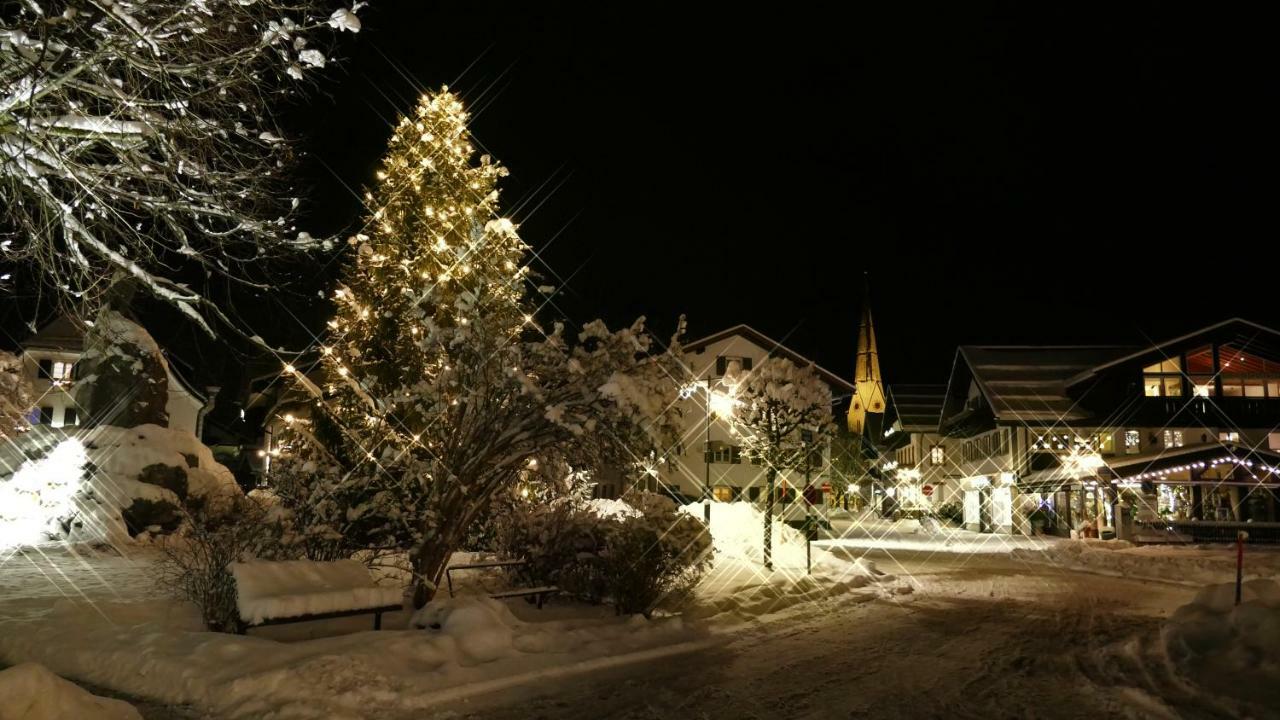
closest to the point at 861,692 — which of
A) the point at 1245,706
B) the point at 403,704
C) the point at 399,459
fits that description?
the point at 1245,706

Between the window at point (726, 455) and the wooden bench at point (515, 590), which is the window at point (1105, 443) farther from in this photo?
the wooden bench at point (515, 590)

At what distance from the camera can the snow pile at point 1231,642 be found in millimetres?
8789

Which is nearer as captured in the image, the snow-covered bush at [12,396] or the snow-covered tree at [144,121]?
the snow-covered tree at [144,121]

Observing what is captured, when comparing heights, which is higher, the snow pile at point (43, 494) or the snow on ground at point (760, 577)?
the snow pile at point (43, 494)

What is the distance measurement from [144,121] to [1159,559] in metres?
29.7

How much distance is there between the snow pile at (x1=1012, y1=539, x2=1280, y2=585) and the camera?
2339 cm

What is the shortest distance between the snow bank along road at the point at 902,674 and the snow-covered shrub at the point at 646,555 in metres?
1.42

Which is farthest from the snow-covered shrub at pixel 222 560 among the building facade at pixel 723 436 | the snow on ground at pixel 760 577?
the building facade at pixel 723 436

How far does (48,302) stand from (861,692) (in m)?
9.32

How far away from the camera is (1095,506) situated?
127 ft

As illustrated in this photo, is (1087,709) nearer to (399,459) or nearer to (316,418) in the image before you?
(399,459)

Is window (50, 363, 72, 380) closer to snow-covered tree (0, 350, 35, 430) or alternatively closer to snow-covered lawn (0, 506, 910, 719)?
snow-covered tree (0, 350, 35, 430)

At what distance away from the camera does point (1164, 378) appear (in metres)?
41.5

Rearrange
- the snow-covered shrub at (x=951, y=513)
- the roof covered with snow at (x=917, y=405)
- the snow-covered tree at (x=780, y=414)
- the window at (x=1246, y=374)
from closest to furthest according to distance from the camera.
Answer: the snow-covered tree at (x=780, y=414), the window at (x=1246, y=374), the snow-covered shrub at (x=951, y=513), the roof covered with snow at (x=917, y=405)
